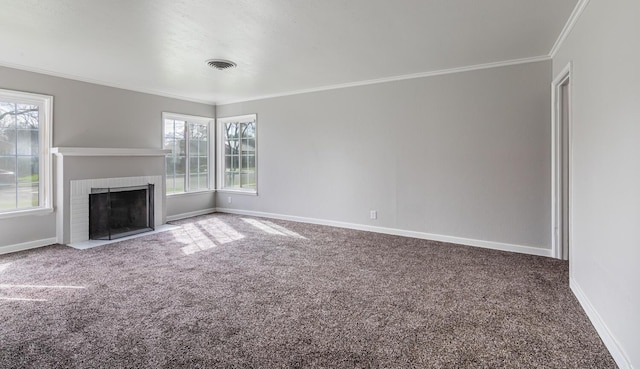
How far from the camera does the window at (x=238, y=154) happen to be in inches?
260

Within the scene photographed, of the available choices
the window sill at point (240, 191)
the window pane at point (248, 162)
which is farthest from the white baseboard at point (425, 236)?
the window pane at point (248, 162)

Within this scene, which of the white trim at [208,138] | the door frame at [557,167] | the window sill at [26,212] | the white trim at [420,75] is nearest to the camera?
the door frame at [557,167]

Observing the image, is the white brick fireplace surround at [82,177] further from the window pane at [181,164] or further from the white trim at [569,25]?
the white trim at [569,25]

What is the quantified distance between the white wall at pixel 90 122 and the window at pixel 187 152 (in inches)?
11.8

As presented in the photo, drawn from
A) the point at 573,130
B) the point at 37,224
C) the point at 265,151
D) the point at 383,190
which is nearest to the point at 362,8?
the point at 573,130

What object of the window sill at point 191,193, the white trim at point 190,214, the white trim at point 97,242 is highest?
the window sill at point 191,193

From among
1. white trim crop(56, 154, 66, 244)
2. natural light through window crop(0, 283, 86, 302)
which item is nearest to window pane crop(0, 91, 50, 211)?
white trim crop(56, 154, 66, 244)

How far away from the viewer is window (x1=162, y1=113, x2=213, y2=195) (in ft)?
20.3

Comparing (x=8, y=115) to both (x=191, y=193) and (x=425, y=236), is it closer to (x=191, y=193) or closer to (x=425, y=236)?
(x=191, y=193)

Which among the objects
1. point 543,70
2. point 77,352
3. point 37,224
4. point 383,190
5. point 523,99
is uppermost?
point 543,70

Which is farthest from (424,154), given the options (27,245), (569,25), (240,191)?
(27,245)

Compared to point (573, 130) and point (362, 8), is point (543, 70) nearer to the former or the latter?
point (573, 130)

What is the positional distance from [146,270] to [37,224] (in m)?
2.19

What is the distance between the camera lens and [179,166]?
6.37 meters
